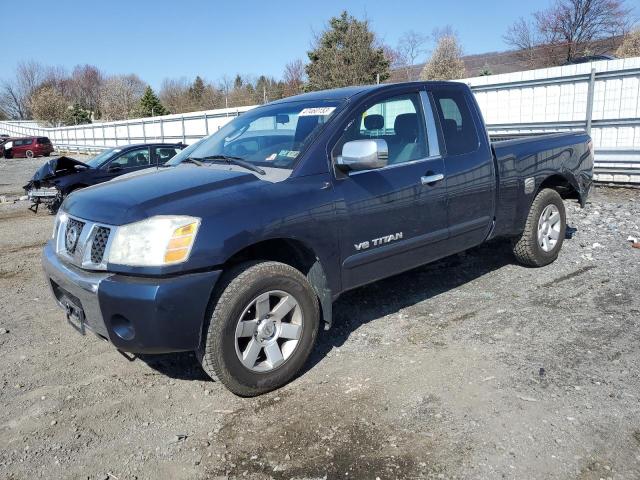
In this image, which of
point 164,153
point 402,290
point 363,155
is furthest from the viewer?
point 164,153

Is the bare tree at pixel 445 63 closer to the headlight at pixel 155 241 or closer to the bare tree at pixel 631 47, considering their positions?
the bare tree at pixel 631 47

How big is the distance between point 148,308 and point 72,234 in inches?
36.8

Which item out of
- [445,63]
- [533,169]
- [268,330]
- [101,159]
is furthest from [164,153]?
[445,63]

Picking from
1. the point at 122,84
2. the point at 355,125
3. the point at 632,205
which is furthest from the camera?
the point at 122,84

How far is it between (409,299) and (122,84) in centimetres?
6961

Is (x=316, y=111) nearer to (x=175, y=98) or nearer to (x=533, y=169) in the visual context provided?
(x=533, y=169)

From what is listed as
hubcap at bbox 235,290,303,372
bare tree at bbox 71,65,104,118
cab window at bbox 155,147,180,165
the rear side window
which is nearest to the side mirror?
hubcap at bbox 235,290,303,372

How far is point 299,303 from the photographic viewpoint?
3375 millimetres

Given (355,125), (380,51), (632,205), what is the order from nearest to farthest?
(355,125), (632,205), (380,51)

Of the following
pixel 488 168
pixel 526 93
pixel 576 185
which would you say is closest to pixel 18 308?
pixel 488 168

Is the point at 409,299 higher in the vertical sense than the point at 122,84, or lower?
lower

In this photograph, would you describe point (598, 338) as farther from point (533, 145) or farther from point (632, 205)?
point (632, 205)

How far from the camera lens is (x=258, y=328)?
324cm

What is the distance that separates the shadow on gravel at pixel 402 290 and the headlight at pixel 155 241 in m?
1.33
